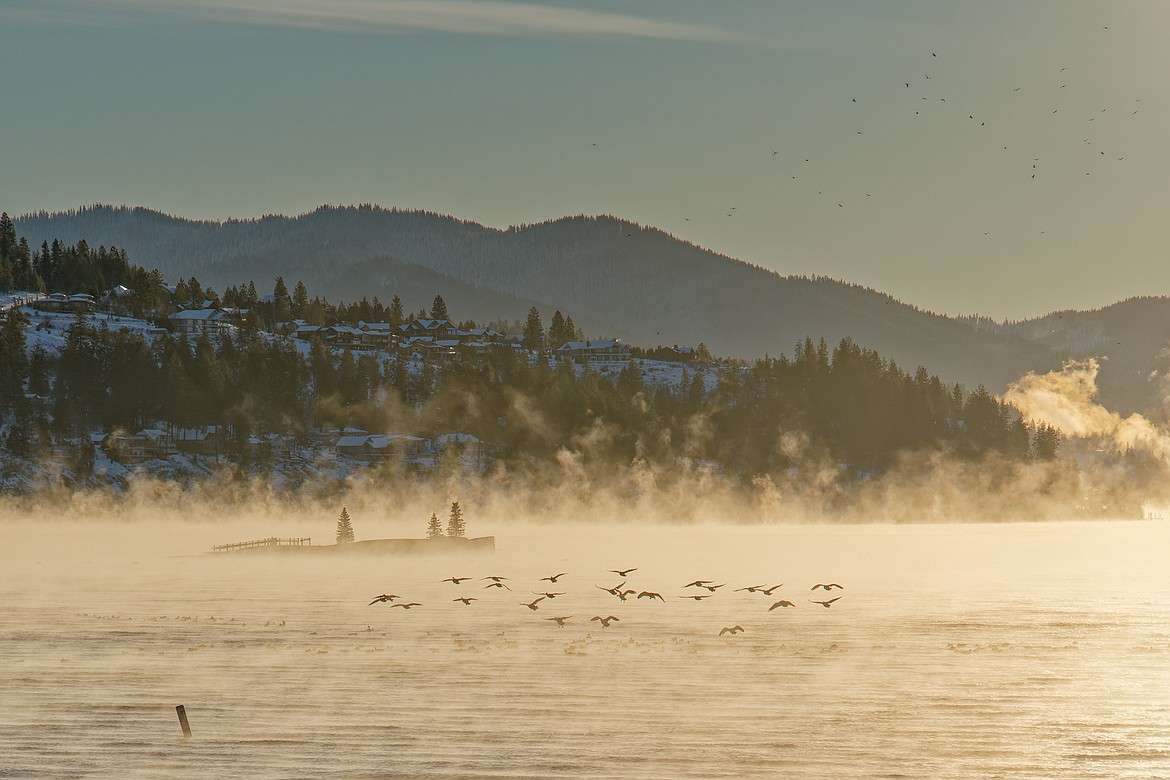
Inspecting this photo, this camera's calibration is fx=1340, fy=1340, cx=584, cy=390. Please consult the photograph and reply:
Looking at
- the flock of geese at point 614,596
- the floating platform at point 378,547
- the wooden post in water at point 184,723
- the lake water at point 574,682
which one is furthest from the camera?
the floating platform at point 378,547

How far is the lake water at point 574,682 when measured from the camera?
128 ft

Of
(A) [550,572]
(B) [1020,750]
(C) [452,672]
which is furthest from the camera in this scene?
(A) [550,572]

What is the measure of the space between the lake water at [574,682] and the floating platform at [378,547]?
2546 centimetres

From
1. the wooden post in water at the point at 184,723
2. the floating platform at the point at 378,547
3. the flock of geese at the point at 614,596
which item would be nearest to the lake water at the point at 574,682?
the wooden post in water at the point at 184,723

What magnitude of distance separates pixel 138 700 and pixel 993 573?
100.0 metres

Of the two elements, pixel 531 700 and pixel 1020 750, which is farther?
pixel 531 700

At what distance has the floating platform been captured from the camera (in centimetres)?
13200

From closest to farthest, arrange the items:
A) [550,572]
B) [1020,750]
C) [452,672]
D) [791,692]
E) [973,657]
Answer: [1020,750] < [791,692] < [452,672] < [973,657] < [550,572]

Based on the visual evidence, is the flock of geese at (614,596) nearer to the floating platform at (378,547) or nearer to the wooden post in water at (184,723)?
the wooden post in water at (184,723)

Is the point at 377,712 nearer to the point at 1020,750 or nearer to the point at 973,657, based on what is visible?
the point at 1020,750

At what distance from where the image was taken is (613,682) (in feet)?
169

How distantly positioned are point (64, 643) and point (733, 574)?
227ft

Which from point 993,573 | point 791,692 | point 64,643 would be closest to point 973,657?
point 791,692

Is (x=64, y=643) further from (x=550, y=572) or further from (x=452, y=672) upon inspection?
(x=550, y=572)
